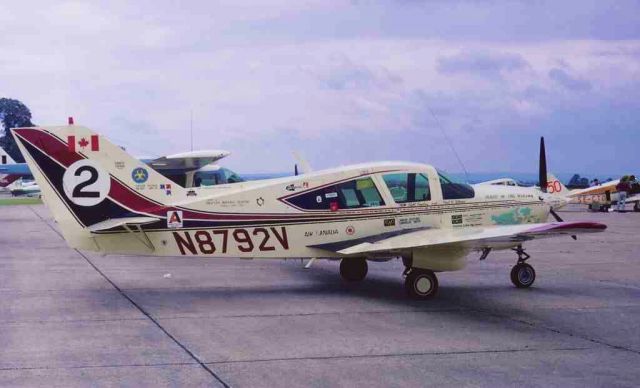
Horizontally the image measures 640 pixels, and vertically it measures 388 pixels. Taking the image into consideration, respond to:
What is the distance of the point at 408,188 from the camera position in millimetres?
13727

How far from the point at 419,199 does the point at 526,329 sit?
146 inches

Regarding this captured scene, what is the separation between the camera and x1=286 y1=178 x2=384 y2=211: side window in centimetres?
1337

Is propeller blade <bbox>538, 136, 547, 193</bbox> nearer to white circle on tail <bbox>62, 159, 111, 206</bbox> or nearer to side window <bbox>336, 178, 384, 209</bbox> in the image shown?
side window <bbox>336, 178, 384, 209</bbox>

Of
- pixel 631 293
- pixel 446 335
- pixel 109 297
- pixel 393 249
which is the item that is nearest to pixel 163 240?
pixel 109 297

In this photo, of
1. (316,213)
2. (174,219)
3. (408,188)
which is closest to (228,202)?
(174,219)

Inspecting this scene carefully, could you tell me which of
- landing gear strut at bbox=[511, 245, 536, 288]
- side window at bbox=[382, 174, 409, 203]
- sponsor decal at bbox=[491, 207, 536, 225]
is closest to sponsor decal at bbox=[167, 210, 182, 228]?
side window at bbox=[382, 174, 409, 203]

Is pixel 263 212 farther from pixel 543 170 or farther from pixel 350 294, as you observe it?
pixel 543 170

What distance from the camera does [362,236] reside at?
44.2ft

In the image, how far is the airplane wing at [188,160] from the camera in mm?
29109

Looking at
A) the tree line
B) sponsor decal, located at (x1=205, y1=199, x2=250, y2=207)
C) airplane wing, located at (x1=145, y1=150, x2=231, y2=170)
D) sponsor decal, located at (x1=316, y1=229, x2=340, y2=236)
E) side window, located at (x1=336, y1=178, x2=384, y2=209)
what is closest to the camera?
sponsor decal, located at (x1=205, y1=199, x2=250, y2=207)

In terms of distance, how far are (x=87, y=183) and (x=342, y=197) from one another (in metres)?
3.82

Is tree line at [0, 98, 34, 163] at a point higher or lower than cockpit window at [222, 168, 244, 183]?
higher

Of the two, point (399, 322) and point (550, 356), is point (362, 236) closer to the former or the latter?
point (399, 322)

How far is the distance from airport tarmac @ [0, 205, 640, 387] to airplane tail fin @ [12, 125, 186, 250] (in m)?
1.18
